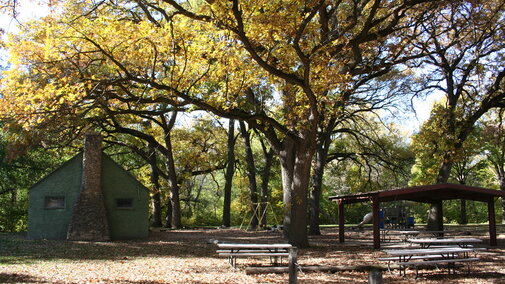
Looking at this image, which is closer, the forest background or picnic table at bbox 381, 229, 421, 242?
the forest background

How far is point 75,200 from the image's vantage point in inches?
763

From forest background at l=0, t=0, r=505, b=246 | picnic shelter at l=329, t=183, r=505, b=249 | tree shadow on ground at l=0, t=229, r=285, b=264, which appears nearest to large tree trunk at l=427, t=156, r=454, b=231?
forest background at l=0, t=0, r=505, b=246

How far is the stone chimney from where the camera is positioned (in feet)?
61.0

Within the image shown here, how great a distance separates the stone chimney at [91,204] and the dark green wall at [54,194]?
484mm

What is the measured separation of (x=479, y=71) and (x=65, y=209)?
18026 mm

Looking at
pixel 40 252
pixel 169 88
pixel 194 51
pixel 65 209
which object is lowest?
pixel 40 252

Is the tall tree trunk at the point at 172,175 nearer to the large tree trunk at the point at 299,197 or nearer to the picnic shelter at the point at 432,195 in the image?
the picnic shelter at the point at 432,195

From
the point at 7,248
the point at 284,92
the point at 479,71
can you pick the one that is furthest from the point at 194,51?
the point at 479,71

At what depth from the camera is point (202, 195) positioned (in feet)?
165

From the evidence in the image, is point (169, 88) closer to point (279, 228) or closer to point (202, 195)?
point (279, 228)

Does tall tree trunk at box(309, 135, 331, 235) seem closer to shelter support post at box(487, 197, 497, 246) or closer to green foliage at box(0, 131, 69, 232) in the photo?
shelter support post at box(487, 197, 497, 246)

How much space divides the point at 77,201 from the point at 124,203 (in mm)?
2164

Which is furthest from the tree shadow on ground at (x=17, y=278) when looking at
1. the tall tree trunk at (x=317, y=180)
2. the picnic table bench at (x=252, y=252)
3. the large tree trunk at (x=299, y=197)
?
the tall tree trunk at (x=317, y=180)

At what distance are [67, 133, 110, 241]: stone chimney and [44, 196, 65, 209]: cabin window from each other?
95 centimetres
